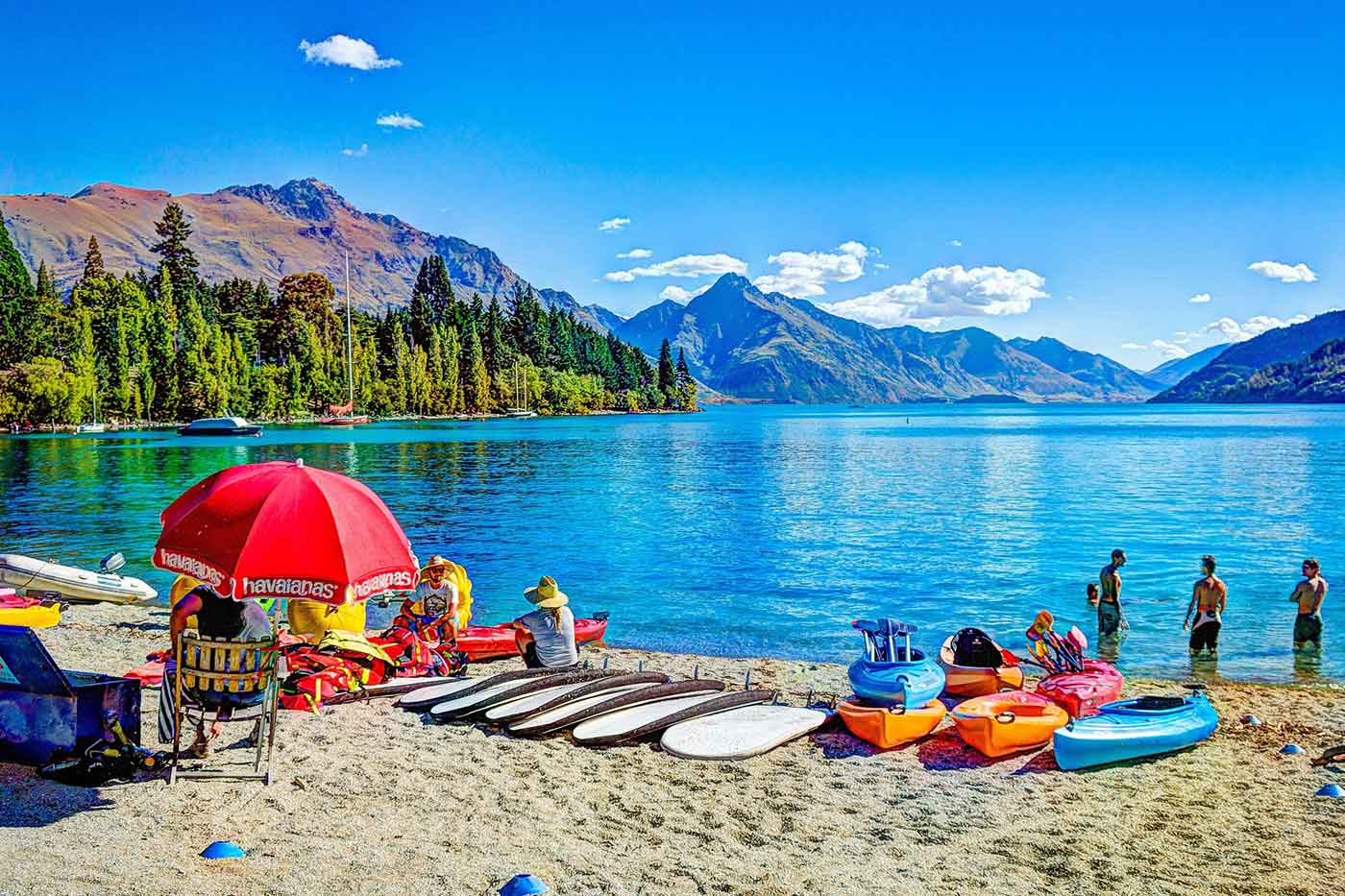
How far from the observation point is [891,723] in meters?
11.1

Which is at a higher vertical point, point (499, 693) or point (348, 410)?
point (348, 410)

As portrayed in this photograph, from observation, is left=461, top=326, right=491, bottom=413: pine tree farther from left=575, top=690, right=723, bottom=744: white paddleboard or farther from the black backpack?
left=575, top=690, right=723, bottom=744: white paddleboard

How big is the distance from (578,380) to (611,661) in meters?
184

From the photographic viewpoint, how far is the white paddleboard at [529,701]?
447 inches

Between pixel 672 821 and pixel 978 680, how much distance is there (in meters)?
6.29

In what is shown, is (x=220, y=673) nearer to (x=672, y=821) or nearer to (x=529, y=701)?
(x=529, y=701)

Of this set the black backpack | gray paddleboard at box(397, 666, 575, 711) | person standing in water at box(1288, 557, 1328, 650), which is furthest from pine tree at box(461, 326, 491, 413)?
the black backpack

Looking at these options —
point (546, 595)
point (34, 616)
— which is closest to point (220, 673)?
point (546, 595)

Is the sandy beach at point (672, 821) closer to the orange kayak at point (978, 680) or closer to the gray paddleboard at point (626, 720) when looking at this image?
the gray paddleboard at point (626, 720)

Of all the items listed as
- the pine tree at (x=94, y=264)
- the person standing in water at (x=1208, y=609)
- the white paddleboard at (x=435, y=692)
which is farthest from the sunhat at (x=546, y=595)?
the pine tree at (x=94, y=264)

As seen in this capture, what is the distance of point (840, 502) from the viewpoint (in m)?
49.8

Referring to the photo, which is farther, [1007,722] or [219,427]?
[219,427]

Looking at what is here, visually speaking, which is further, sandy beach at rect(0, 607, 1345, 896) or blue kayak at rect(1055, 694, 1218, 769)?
blue kayak at rect(1055, 694, 1218, 769)

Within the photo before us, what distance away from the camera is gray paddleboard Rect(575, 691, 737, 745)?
10.8 meters
